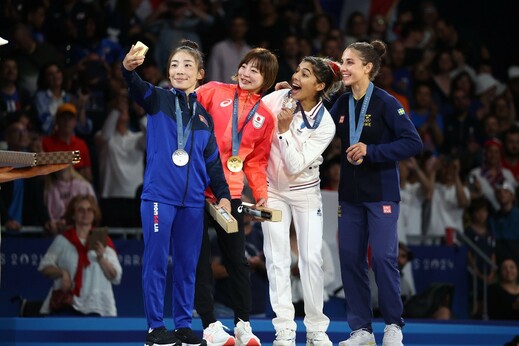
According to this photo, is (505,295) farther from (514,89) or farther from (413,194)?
(514,89)

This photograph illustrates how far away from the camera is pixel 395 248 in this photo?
7195 millimetres

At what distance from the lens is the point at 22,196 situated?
10242mm

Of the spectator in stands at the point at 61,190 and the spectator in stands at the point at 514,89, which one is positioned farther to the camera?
the spectator in stands at the point at 514,89

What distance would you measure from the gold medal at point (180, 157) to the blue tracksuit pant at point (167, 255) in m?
0.26

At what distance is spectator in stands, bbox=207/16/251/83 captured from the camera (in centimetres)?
1235

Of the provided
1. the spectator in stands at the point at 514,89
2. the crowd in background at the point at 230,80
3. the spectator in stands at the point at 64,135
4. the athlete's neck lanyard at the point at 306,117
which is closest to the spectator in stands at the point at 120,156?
the crowd in background at the point at 230,80

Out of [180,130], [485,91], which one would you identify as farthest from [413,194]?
[180,130]

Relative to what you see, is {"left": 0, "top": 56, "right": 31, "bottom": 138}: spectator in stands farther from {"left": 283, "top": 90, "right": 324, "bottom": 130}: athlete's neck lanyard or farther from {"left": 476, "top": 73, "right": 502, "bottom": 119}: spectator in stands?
{"left": 476, "top": 73, "right": 502, "bottom": 119}: spectator in stands

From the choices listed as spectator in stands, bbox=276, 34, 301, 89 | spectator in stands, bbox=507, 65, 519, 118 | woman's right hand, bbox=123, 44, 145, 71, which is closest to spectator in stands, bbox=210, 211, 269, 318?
woman's right hand, bbox=123, 44, 145, 71

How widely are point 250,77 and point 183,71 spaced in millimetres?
597

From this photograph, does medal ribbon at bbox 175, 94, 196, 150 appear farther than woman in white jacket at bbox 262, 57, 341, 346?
No

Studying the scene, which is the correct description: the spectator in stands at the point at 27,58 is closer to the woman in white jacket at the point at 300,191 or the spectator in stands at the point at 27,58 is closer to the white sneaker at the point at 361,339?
the woman in white jacket at the point at 300,191

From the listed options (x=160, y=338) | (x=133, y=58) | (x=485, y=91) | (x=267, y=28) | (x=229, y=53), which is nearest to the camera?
(x=133, y=58)

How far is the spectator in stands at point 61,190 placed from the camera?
10.2 m
